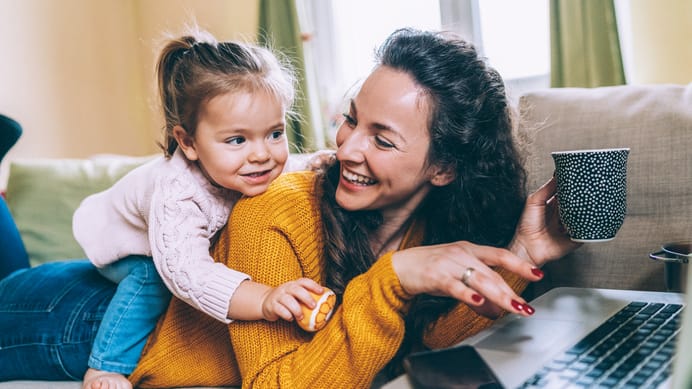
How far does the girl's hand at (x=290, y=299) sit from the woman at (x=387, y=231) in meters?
0.06

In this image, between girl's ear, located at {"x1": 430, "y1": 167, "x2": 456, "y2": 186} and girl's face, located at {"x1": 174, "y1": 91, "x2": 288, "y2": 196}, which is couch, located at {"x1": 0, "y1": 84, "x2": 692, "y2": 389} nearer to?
girl's ear, located at {"x1": 430, "y1": 167, "x2": 456, "y2": 186}

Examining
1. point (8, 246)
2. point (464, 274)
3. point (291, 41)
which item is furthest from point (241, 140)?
point (291, 41)

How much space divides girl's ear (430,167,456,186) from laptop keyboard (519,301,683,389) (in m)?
0.45

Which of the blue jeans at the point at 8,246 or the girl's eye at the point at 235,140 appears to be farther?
the blue jeans at the point at 8,246

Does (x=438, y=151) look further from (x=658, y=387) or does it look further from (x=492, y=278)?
(x=658, y=387)

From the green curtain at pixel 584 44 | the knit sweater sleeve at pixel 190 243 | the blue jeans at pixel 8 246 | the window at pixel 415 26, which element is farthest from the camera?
the window at pixel 415 26

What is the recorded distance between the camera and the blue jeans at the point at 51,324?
5.02 feet

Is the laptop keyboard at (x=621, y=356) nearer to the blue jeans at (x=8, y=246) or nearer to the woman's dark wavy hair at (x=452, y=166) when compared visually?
the woman's dark wavy hair at (x=452, y=166)

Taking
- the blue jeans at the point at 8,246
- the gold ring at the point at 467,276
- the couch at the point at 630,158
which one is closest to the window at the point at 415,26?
the couch at the point at 630,158

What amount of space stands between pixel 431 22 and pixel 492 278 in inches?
99.1

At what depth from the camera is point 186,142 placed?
140cm

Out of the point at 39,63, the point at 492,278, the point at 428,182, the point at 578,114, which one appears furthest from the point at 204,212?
the point at 39,63

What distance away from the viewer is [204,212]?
4.44 ft

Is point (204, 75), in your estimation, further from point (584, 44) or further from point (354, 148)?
point (584, 44)
